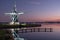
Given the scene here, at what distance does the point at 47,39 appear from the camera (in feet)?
117

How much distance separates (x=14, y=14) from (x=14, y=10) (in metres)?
3.33

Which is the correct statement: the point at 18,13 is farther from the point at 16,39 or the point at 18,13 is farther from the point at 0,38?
the point at 0,38

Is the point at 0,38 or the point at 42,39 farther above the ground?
the point at 0,38

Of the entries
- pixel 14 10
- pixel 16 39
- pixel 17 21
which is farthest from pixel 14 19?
pixel 16 39

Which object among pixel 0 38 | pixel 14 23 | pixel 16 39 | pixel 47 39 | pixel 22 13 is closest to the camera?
pixel 0 38

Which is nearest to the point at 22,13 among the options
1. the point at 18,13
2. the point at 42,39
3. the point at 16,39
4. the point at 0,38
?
the point at 18,13

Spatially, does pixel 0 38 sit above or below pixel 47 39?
above

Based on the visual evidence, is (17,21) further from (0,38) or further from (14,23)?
(0,38)

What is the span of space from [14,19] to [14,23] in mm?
2072

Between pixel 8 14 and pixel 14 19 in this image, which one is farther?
pixel 8 14

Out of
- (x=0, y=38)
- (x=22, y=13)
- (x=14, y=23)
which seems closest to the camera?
(x=0, y=38)

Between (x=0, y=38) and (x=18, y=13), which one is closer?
(x=0, y=38)

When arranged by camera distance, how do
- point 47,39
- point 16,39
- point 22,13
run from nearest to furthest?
1. point 16,39
2. point 47,39
3. point 22,13

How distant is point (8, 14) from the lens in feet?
252
